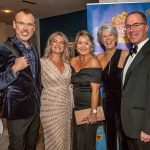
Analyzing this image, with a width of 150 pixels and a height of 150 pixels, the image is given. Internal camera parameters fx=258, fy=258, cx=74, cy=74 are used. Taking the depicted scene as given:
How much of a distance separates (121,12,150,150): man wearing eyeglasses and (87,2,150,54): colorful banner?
130 centimetres

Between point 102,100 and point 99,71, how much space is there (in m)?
0.38

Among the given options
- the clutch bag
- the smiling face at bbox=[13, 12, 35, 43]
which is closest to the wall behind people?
the clutch bag

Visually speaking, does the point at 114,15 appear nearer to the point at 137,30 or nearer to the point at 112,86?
the point at 112,86

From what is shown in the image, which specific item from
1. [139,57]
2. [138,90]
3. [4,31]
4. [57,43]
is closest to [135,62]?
[139,57]

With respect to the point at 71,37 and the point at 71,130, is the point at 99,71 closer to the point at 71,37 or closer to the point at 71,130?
the point at 71,130

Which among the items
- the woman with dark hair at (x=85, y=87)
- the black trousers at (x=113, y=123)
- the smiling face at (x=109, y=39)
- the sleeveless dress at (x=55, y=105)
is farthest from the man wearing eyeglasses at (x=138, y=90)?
the sleeveless dress at (x=55, y=105)

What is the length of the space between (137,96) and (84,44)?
3.64 feet

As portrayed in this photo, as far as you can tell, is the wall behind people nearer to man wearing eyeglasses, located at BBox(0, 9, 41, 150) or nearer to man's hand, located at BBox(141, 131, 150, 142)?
man wearing eyeglasses, located at BBox(0, 9, 41, 150)

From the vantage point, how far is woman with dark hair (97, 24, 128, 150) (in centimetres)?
282

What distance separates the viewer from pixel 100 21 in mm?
3629

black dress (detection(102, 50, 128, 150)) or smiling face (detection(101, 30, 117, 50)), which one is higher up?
smiling face (detection(101, 30, 117, 50))

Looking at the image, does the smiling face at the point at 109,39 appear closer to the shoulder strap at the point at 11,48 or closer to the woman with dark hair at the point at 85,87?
the woman with dark hair at the point at 85,87

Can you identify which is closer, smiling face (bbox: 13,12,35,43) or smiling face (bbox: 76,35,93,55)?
smiling face (bbox: 13,12,35,43)

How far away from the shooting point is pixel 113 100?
284 cm
